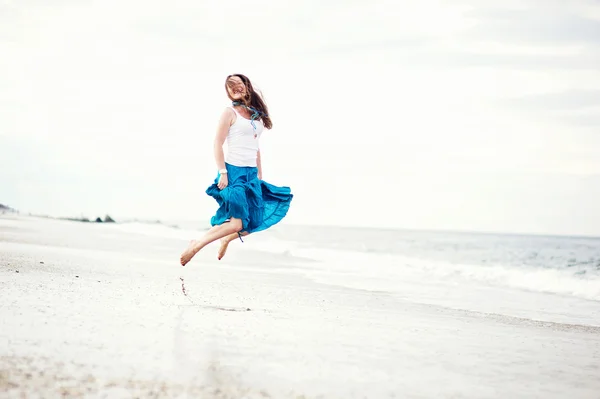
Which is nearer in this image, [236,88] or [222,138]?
[222,138]

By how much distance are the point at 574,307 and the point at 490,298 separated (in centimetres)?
116

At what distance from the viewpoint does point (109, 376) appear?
272cm

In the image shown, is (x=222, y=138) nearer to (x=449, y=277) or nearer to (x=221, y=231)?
(x=221, y=231)

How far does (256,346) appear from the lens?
11.8 ft

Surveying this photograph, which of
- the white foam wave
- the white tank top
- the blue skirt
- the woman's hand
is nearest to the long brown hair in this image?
the white tank top

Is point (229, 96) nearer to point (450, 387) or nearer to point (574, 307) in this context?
point (450, 387)

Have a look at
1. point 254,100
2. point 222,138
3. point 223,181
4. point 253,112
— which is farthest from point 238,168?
point 254,100

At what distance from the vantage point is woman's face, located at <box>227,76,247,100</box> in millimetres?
5559

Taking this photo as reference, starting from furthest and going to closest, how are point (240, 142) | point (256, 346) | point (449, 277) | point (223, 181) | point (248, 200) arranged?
point (449, 277) < point (248, 200) < point (240, 142) < point (223, 181) < point (256, 346)

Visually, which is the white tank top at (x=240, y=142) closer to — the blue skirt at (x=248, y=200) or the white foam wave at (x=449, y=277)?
the blue skirt at (x=248, y=200)

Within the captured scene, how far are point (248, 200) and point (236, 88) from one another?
102 centimetres

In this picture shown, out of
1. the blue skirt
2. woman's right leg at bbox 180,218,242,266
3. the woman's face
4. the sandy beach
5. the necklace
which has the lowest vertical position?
the sandy beach

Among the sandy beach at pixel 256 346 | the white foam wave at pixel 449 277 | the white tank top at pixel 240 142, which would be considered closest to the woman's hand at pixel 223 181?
the white tank top at pixel 240 142

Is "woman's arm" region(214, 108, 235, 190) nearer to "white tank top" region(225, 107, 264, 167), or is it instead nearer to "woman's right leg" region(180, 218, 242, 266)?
"white tank top" region(225, 107, 264, 167)
